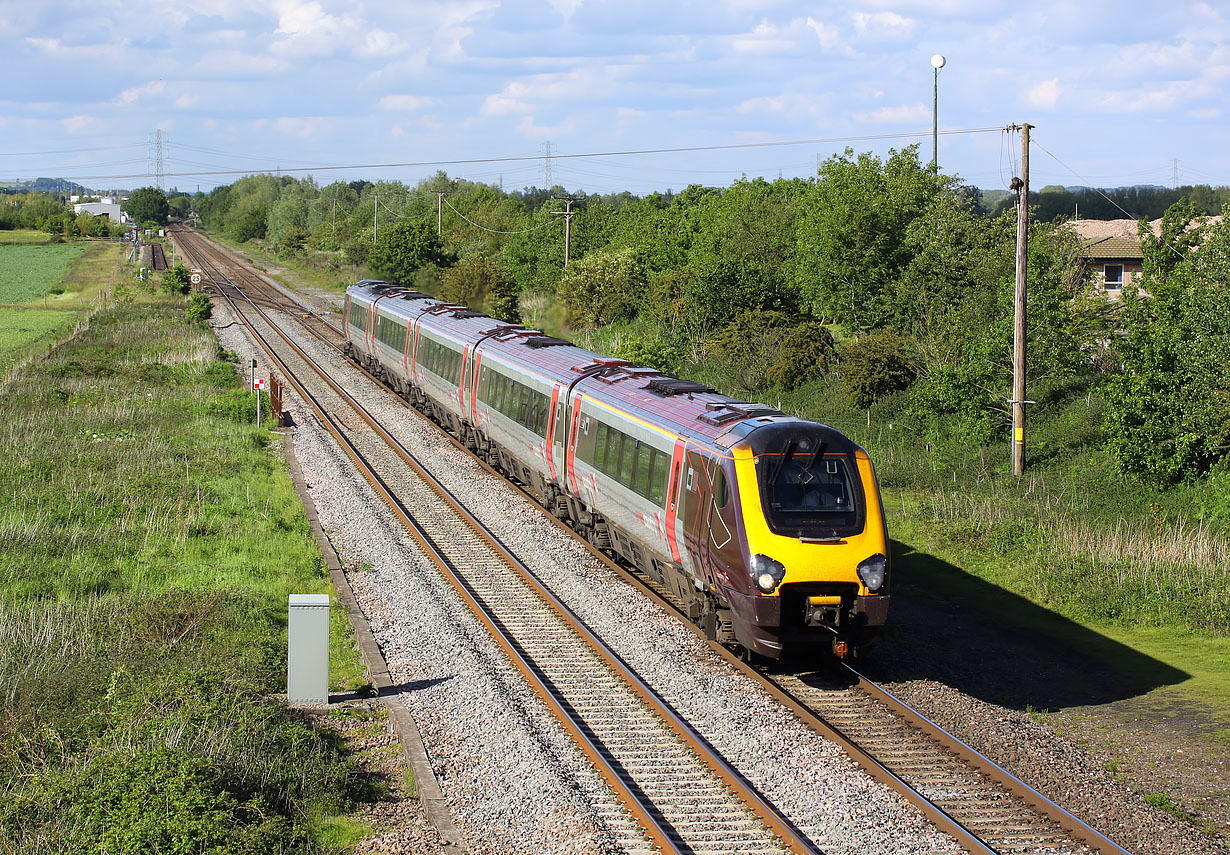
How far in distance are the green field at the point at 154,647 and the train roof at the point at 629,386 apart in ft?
16.8

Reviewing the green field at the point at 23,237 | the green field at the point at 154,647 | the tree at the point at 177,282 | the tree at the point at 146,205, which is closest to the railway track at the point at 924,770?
the green field at the point at 154,647

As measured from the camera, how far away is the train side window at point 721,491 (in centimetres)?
1268

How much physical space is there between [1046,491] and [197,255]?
97299mm

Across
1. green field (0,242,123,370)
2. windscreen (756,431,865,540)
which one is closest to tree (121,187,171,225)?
green field (0,242,123,370)

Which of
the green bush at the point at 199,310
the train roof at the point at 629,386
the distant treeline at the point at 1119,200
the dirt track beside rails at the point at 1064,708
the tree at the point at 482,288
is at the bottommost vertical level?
the dirt track beside rails at the point at 1064,708

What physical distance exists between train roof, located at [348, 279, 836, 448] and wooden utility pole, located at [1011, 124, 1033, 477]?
246 inches

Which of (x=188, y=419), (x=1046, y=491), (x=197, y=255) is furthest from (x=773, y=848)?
(x=197, y=255)

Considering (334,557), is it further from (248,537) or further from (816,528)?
(816,528)

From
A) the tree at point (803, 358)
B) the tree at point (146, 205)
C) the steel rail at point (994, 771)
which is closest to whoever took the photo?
the steel rail at point (994, 771)

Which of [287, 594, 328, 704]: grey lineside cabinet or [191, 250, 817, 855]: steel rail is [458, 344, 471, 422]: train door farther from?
[287, 594, 328, 704]: grey lineside cabinet

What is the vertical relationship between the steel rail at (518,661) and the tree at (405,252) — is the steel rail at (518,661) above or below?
below

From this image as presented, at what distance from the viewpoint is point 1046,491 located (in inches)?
867

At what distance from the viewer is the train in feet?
39.9

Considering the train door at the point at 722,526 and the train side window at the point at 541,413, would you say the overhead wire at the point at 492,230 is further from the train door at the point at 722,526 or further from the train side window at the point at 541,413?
the train door at the point at 722,526
